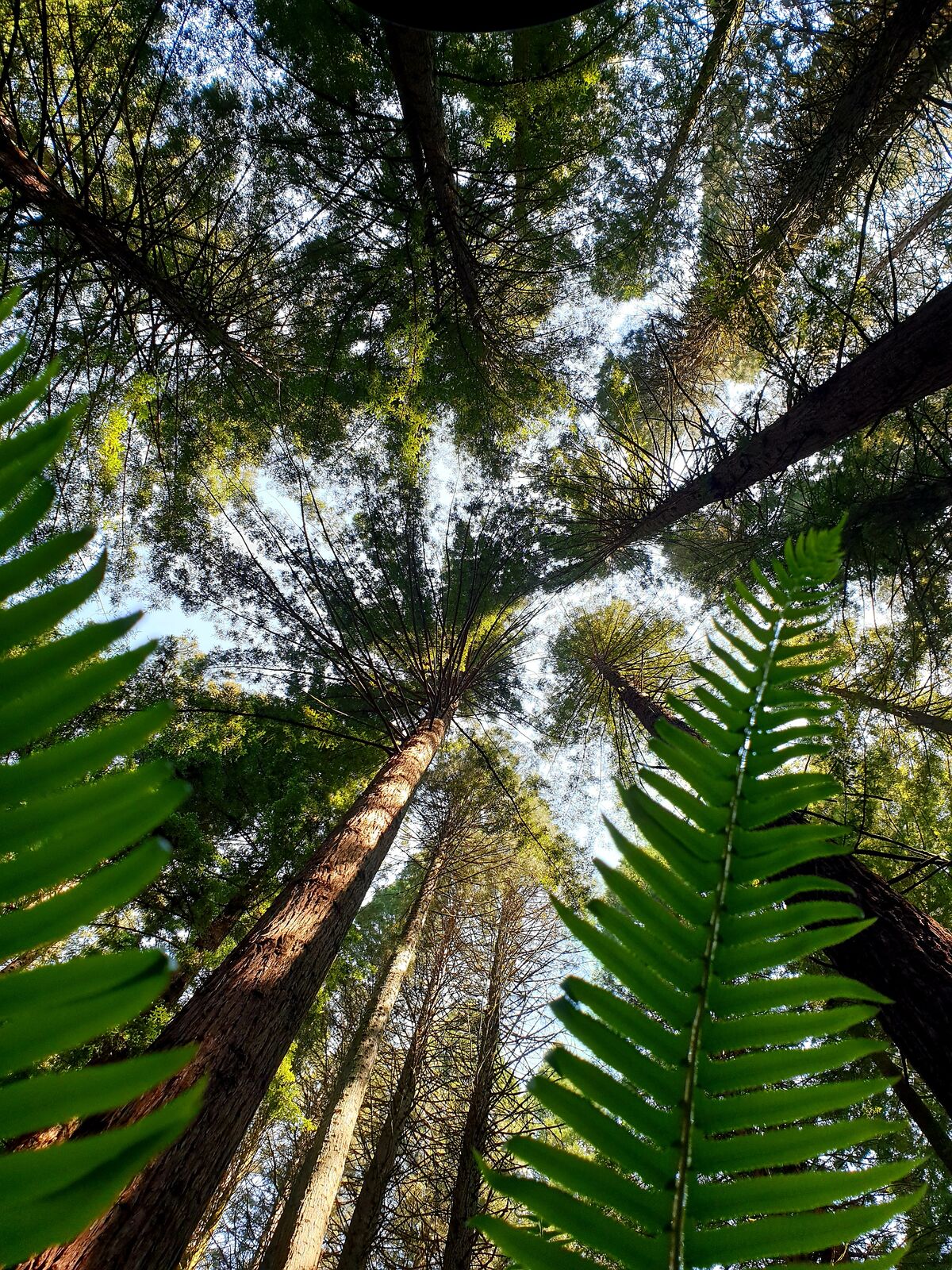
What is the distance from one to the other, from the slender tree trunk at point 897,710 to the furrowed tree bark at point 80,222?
4.78 metres

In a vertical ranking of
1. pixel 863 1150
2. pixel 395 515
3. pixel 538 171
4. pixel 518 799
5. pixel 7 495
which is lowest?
pixel 7 495

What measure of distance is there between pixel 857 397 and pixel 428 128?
2.82 metres

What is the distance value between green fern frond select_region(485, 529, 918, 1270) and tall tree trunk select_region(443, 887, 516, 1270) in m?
2.87

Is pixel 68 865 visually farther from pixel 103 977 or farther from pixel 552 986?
pixel 552 986

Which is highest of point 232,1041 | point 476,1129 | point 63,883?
point 476,1129

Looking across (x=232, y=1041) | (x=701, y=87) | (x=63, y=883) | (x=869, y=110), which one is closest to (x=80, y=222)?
(x=232, y=1041)

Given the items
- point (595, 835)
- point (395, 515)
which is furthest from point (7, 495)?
point (595, 835)

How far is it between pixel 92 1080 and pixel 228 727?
5.99 metres

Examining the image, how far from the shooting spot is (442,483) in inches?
267

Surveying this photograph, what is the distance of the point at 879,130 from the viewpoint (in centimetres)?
392

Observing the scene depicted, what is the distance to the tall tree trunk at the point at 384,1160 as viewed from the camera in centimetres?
386

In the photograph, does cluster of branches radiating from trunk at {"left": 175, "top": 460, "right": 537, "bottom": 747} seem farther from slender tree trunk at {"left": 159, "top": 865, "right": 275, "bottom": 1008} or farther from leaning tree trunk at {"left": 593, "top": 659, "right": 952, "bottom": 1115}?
leaning tree trunk at {"left": 593, "top": 659, "right": 952, "bottom": 1115}

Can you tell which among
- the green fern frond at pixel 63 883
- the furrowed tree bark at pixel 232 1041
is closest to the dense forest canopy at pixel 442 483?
the furrowed tree bark at pixel 232 1041

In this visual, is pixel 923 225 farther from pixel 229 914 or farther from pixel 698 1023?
pixel 229 914
